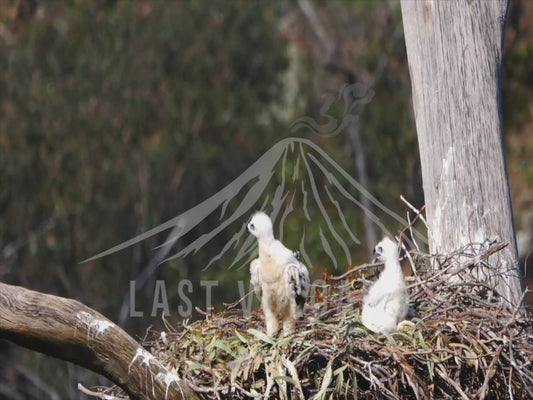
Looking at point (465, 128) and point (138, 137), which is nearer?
point (465, 128)

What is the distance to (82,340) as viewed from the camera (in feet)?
15.2

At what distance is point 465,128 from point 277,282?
147 cm

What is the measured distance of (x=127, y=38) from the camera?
50.2ft

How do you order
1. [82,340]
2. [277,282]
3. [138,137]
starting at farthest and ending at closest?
[138,137] → [277,282] → [82,340]

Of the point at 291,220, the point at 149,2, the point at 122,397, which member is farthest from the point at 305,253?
the point at 122,397

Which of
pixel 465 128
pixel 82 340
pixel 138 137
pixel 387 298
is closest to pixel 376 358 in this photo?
pixel 387 298

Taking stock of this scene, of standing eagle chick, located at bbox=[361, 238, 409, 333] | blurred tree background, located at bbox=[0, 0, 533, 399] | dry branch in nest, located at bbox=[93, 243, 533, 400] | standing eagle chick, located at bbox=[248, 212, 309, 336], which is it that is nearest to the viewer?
dry branch in nest, located at bbox=[93, 243, 533, 400]

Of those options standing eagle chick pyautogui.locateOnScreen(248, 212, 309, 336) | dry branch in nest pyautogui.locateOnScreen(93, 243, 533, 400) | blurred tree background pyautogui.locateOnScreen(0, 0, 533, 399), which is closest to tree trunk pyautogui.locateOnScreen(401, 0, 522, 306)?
dry branch in nest pyautogui.locateOnScreen(93, 243, 533, 400)

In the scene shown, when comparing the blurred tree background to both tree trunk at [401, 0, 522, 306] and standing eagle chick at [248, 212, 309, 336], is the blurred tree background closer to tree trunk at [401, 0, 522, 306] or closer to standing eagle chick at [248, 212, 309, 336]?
tree trunk at [401, 0, 522, 306]

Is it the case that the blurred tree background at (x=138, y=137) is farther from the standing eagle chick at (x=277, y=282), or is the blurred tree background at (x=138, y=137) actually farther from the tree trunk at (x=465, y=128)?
the standing eagle chick at (x=277, y=282)

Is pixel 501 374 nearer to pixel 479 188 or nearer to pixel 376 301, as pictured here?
pixel 376 301

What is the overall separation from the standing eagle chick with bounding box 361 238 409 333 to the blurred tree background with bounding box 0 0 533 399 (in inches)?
325

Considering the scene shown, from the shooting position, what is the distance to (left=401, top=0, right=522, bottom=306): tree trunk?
5.93m

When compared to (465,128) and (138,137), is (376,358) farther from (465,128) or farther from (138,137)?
(138,137)
